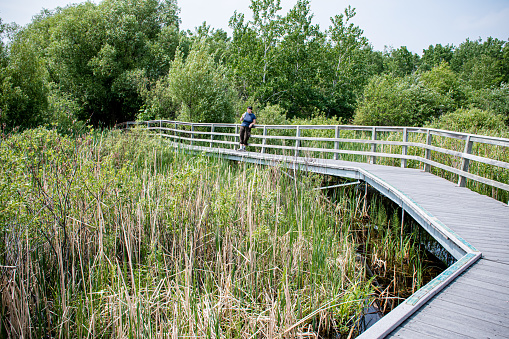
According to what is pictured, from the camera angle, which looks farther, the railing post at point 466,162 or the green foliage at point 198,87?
the green foliage at point 198,87

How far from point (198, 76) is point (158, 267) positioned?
15.4 meters

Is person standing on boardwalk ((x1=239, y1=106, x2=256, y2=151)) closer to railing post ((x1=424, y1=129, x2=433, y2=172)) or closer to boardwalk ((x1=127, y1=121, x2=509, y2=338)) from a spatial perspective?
railing post ((x1=424, y1=129, x2=433, y2=172))

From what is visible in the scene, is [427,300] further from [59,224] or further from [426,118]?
[426,118]

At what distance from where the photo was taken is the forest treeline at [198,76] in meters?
16.3

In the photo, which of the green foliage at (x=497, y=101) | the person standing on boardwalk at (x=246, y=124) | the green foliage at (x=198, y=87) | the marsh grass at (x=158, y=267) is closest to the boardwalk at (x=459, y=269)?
the marsh grass at (x=158, y=267)

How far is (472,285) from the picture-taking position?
2664mm

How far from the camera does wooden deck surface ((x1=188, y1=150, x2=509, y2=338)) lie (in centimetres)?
210

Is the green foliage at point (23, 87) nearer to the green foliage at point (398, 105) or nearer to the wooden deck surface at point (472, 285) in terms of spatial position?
the wooden deck surface at point (472, 285)

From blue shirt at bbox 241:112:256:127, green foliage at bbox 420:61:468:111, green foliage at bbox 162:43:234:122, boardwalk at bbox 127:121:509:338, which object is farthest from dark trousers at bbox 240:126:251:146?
green foliage at bbox 420:61:468:111

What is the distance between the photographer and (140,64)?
23.7 metres

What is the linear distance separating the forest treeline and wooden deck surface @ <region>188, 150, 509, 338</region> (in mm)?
10645

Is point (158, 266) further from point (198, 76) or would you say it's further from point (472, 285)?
point (198, 76)

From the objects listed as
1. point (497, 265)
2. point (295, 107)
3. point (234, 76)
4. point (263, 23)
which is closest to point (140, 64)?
point (234, 76)

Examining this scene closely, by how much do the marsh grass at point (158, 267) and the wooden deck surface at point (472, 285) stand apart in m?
0.89
